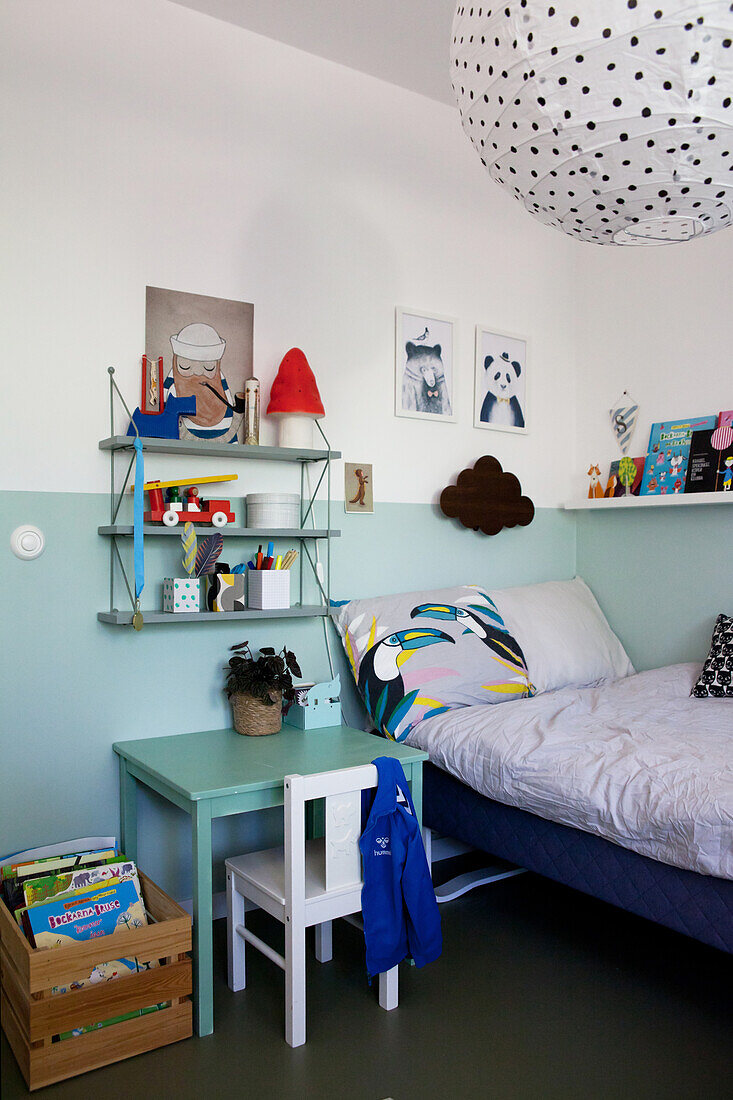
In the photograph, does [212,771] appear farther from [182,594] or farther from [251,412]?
[251,412]

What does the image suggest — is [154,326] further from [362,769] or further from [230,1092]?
[230,1092]

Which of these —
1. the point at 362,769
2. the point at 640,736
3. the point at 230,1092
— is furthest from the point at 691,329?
the point at 230,1092

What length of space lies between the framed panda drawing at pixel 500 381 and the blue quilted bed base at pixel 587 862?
1417mm

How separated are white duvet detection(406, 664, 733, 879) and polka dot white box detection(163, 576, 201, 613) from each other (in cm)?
77

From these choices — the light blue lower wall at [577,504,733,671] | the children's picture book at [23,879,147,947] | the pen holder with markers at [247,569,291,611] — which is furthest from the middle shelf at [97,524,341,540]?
the light blue lower wall at [577,504,733,671]

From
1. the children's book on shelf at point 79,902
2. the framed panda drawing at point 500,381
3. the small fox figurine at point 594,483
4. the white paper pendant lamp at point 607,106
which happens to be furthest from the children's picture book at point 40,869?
the small fox figurine at point 594,483

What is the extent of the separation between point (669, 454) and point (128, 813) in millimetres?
2292

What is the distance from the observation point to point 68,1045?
1702 millimetres

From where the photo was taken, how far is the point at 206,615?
231cm

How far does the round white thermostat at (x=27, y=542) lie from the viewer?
217 centimetres

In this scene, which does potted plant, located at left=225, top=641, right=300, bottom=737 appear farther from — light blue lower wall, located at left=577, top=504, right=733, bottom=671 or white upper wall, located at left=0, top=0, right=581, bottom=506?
light blue lower wall, located at left=577, top=504, right=733, bottom=671

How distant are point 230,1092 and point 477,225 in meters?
2.88

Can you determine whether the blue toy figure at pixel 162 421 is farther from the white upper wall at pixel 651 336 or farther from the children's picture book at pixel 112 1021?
the white upper wall at pixel 651 336

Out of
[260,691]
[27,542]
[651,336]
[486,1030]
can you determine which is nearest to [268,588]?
[260,691]
